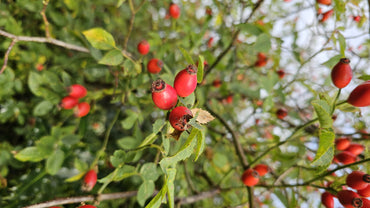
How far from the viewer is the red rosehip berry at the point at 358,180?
3.61 ft

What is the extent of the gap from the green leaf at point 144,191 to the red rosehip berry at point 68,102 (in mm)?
867

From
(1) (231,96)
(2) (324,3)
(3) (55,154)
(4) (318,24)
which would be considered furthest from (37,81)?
(4) (318,24)

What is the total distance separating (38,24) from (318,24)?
3132 millimetres

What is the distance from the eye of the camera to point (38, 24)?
8.39 ft

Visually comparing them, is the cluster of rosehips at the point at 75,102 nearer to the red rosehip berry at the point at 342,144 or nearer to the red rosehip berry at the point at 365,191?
the red rosehip berry at the point at 365,191

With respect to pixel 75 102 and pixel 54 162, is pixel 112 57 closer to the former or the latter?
pixel 75 102

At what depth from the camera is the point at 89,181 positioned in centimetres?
133

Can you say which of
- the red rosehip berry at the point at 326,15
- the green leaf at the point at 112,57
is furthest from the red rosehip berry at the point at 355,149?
the green leaf at the point at 112,57

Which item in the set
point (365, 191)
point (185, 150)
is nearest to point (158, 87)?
point (185, 150)

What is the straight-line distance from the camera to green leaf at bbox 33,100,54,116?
68.4 inches

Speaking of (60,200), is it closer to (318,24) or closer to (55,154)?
(55,154)

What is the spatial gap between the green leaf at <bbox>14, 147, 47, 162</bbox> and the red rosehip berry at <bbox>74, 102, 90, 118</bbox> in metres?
0.36

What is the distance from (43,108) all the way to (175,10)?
1650 mm

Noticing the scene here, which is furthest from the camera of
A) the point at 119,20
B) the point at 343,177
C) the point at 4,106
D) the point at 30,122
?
the point at 119,20
